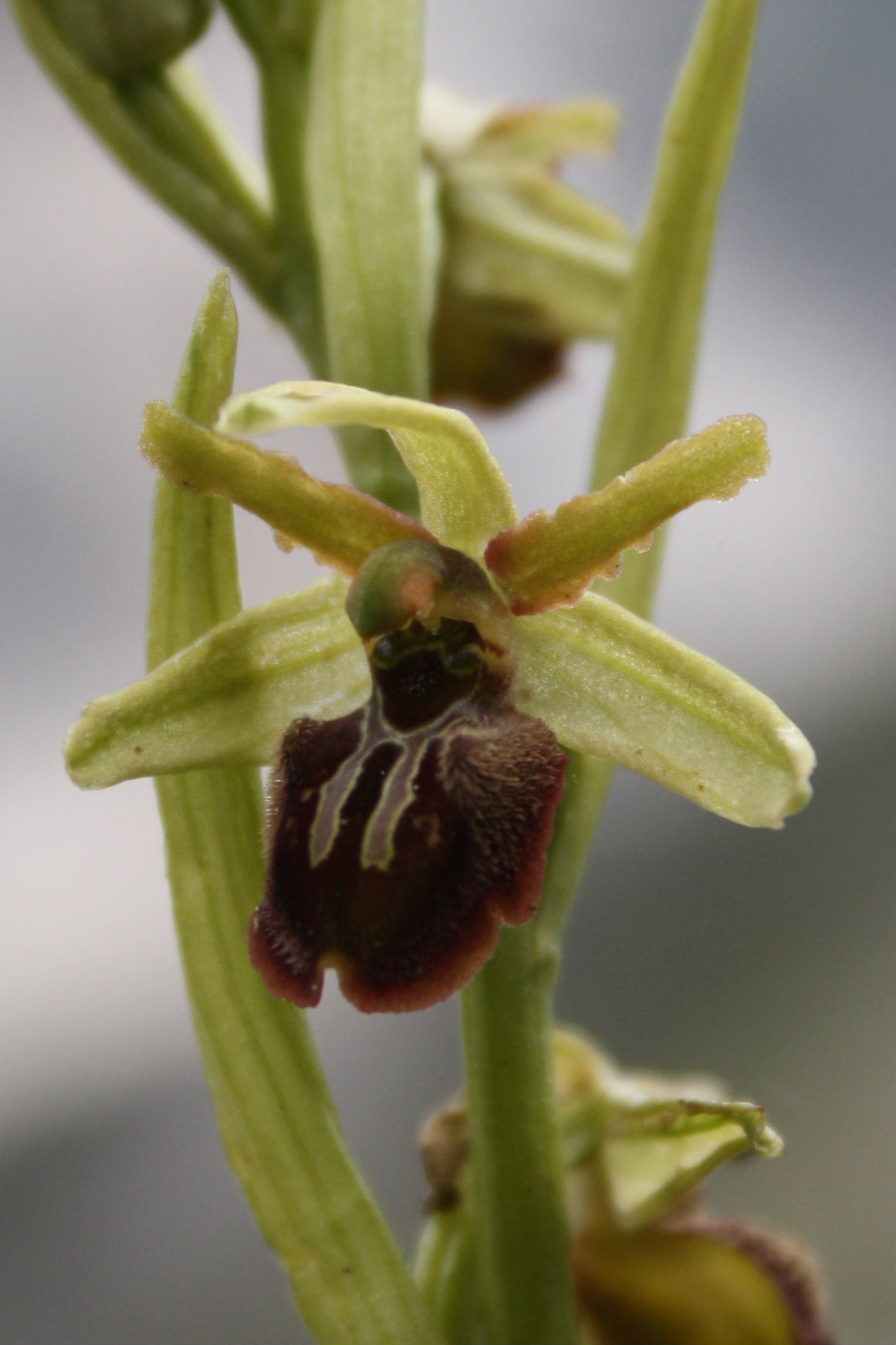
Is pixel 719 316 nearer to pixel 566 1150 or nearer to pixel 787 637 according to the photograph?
pixel 787 637

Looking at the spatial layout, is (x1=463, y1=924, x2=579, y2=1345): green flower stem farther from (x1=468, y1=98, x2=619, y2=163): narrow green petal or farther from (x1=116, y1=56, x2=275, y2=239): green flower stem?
(x1=468, y1=98, x2=619, y2=163): narrow green petal

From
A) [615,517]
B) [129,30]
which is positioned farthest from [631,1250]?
[129,30]

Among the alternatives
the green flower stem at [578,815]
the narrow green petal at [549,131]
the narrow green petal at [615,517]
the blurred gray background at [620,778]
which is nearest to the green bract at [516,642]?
the narrow green petal at [615,517]

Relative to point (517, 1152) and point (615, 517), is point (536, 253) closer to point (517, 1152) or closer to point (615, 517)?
point (615, 517)

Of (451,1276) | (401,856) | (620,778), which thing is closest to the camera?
(401,856)

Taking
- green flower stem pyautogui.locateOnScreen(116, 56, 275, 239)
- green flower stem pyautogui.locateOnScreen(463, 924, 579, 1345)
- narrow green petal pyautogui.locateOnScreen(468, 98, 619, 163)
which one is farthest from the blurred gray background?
green flower stem pyautogui.locateOnScreen(463, 924, 579, 1345)
